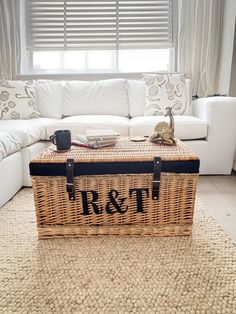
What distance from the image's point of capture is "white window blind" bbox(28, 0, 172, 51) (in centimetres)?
301

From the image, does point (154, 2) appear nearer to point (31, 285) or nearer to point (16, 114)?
point (16, 114)

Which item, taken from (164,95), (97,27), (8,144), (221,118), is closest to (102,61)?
(97,27)

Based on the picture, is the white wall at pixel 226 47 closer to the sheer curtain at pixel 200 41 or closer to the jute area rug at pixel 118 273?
the sheer curtain at pixel 200 41

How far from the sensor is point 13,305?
0.93 m

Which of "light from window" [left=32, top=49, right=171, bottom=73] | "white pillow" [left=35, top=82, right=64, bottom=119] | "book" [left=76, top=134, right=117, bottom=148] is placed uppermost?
"light from window" [left=32, top=49, right=171, bottom=73]

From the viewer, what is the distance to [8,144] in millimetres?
1721

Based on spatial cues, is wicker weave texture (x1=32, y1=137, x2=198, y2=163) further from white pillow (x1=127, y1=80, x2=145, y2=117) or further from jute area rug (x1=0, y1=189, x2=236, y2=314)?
white pillow (x1=127, y1=80, x2=145, y2=117)

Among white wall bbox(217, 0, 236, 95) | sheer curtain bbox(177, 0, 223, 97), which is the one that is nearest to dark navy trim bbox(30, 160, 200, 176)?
white wall bbox(217, 0, 236, 95)

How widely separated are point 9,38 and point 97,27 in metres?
0.93

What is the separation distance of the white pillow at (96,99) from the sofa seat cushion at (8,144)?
957mm

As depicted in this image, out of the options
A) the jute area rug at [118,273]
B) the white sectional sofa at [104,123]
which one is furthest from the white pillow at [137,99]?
the jute area rug at [118,273]

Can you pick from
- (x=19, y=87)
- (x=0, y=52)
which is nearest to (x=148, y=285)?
(x=19, y=87)

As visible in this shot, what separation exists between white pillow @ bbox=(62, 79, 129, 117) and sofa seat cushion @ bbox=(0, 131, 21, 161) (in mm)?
957

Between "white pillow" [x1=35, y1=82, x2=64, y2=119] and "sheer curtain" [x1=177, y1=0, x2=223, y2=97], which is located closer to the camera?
"white pillow" [x1=35, y1=82, x2=64, y2=119]
